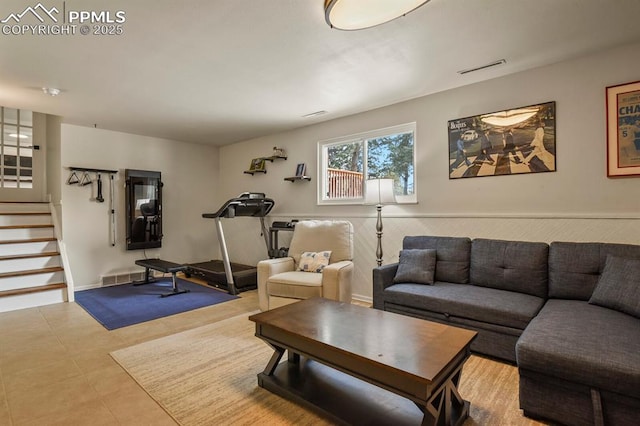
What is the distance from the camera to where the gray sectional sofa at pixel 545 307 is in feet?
5.11

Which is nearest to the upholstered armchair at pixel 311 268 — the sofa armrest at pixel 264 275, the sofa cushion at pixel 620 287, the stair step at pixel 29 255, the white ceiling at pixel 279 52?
the sofa armrest at pixel 264 275

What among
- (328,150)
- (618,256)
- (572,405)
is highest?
(328,150)

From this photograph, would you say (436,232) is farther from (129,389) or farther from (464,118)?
(129,389)

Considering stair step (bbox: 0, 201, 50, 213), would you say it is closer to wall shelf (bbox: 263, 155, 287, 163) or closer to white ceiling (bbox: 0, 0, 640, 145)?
white ceiling (bbox: 0, 0, 640, 145)

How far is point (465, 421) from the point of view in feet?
5.72

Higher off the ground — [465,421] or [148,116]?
[148,116]

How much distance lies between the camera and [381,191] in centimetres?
354

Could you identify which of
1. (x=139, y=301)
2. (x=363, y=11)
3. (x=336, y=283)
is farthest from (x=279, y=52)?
(x=139, y=301)

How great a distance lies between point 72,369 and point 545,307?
3.54 meters

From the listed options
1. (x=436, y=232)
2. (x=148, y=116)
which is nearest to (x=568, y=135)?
(x=436, y=232)

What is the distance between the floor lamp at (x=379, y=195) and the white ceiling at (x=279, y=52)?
101cm

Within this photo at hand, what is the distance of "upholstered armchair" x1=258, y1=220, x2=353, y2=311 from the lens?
3145mm

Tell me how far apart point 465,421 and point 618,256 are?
1.72m

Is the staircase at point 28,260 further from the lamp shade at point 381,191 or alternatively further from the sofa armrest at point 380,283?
the lamp shade at point 381,191
